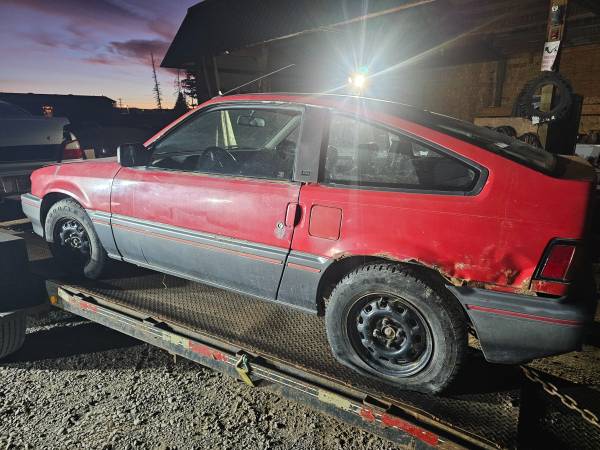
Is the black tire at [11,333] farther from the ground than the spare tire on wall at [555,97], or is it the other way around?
the spare tire on wall at [555,97]

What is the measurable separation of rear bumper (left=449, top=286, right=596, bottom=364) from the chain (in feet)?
1.33

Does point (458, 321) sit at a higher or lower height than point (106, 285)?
higher

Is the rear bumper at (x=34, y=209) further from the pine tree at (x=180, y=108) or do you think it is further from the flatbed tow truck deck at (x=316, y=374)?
the pine tree at (x=180, y=108)

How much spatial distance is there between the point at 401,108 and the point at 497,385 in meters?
1.64

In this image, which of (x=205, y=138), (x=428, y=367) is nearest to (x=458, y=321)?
(x=428, y=367)

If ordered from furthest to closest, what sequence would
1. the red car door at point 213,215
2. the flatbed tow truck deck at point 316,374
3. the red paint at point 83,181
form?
the red paint at point 83,181 → the red car door at point 213,215 → the flatbed tow truck deck at point 316,374

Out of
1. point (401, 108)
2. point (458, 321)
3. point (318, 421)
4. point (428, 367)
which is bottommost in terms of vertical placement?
point (318, 421)

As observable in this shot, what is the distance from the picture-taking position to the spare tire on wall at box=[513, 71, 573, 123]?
5023 millimetres

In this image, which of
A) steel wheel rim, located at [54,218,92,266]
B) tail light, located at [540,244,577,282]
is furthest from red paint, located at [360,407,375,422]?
steel wheel rim, located at [54,218,92,266]

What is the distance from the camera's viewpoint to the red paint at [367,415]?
1776mm

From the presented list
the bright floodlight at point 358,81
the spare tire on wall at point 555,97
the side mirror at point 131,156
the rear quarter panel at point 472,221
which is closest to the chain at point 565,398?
the rear quarter panel at point 472,221

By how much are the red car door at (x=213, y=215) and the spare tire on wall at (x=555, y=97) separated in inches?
158

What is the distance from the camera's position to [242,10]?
46.2 ft

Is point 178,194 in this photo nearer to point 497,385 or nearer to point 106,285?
point 106,285
